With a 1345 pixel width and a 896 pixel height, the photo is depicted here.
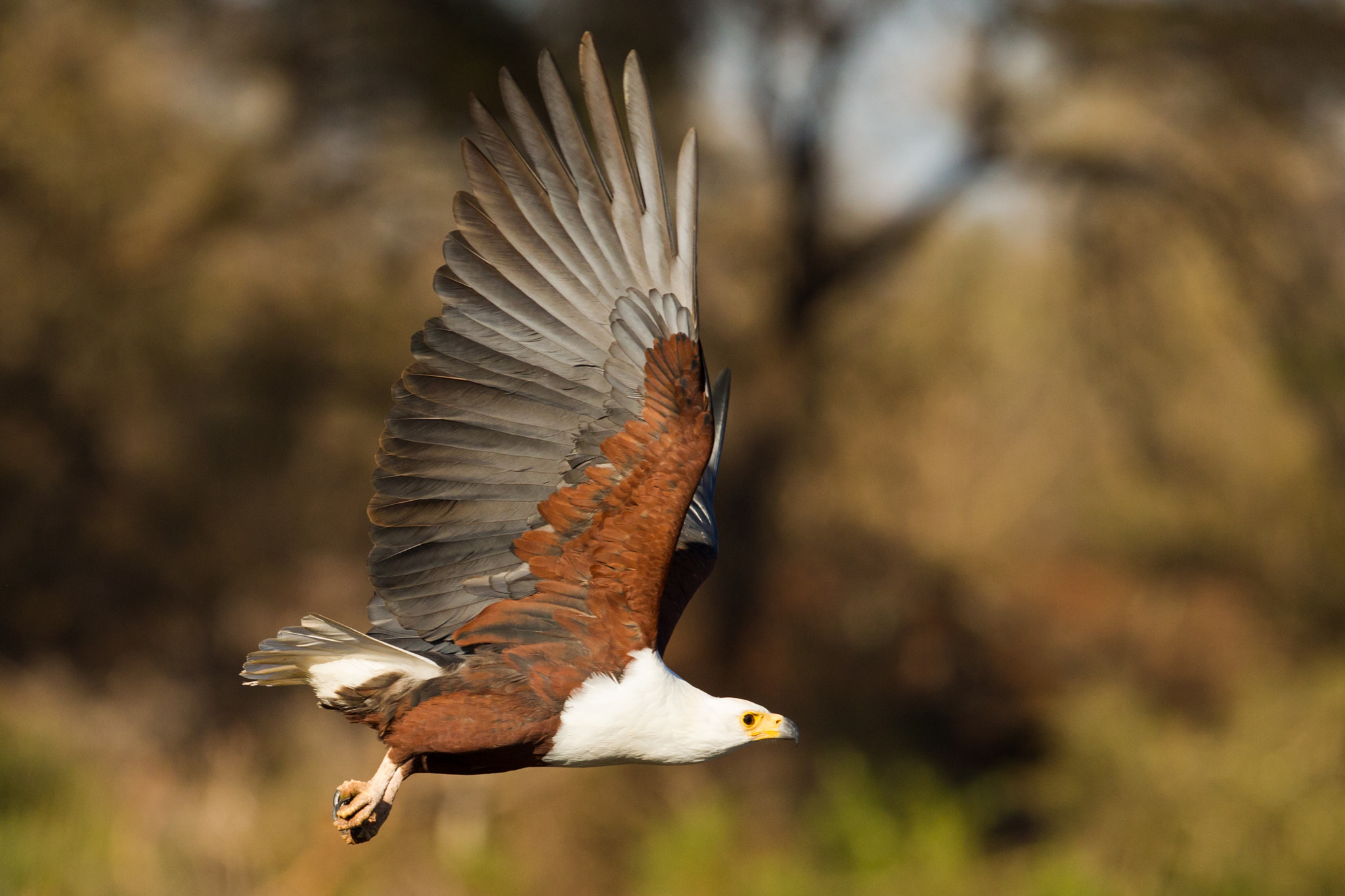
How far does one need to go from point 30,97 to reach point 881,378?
7.74 m

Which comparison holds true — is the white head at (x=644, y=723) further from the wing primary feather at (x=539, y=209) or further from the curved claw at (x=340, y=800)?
the wing primary feather at (x=539, y=209)

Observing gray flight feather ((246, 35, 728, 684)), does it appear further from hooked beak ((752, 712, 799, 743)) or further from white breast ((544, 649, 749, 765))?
hooked beak ((752, 712, 799, 743))

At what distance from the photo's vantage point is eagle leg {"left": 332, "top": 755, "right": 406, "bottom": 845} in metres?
3.15

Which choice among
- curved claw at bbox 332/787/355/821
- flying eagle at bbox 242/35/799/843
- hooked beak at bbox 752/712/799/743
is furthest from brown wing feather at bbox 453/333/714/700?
curved claw at bbox 332/787/355/821

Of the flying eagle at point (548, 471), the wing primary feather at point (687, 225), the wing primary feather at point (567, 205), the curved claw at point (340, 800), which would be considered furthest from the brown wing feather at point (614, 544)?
the curved claw at point (340, 800)

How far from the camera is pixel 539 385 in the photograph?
3.29m

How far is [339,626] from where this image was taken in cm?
315

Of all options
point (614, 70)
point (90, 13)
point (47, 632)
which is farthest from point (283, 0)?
point (47, 632)

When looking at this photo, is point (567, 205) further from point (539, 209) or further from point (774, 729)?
point (774, 729)

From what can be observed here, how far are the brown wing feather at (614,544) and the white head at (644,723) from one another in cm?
6

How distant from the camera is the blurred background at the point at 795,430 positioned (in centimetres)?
948

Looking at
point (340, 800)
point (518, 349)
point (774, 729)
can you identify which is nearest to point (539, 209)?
point (518, 349)

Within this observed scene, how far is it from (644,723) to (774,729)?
0.42 m

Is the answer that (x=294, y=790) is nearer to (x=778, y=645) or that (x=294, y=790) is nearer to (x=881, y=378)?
(x=778, y=645)
